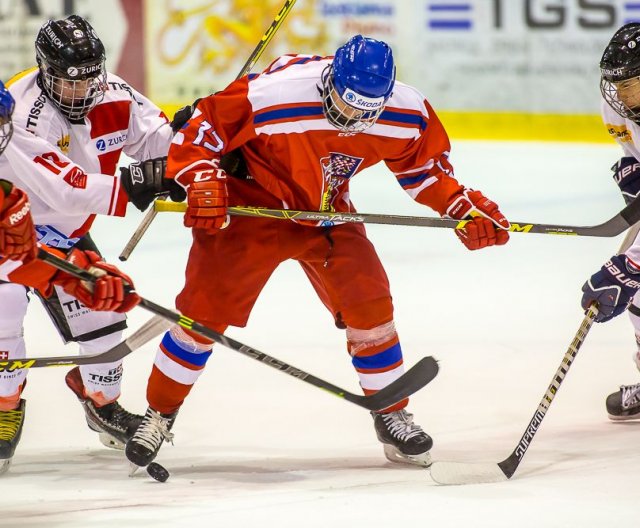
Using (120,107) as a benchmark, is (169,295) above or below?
below

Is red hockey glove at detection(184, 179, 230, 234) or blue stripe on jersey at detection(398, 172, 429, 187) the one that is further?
blue stripe on jersey at detection(398, 172, 429, 187)

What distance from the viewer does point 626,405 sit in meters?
3.60

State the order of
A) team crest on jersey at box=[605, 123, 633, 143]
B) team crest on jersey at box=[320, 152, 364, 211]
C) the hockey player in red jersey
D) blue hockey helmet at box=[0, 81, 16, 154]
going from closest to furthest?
blue hockey helmet at box=[0, 81, 16, 154] → the hockey player in red jersey → team crest on jersey at box=[320, 152, 364, 211] → team crest on jersey at box=[605, 123, 633, 143]

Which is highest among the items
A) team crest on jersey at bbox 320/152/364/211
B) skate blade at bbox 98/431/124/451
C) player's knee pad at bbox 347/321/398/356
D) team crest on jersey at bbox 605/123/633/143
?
team crest on jersey at bbox 320/152/364/211

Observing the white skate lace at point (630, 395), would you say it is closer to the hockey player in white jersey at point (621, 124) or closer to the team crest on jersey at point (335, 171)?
the hockey player in white jersey at point (621, 124)

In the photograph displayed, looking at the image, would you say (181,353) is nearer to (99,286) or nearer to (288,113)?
(99,286)

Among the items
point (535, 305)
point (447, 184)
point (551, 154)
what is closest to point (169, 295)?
point (535, 305)

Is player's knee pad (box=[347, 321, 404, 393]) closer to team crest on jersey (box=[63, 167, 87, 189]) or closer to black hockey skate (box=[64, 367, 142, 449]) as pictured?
black hockey skate (box=[64, 367, 142, 449])

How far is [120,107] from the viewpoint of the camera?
3.37m

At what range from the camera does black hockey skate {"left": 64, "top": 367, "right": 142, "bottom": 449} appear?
3383 mm

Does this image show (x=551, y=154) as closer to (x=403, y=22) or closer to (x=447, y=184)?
(x=403, y=22)

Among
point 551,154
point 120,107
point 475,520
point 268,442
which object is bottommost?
point 551,154

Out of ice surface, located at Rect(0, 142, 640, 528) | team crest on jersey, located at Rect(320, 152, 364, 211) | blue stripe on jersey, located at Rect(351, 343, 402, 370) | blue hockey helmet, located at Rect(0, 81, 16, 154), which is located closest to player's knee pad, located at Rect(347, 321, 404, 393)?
blue stripe on jersey, located at Rect(351, 343, 402, 370)

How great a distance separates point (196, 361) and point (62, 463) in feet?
1.60
